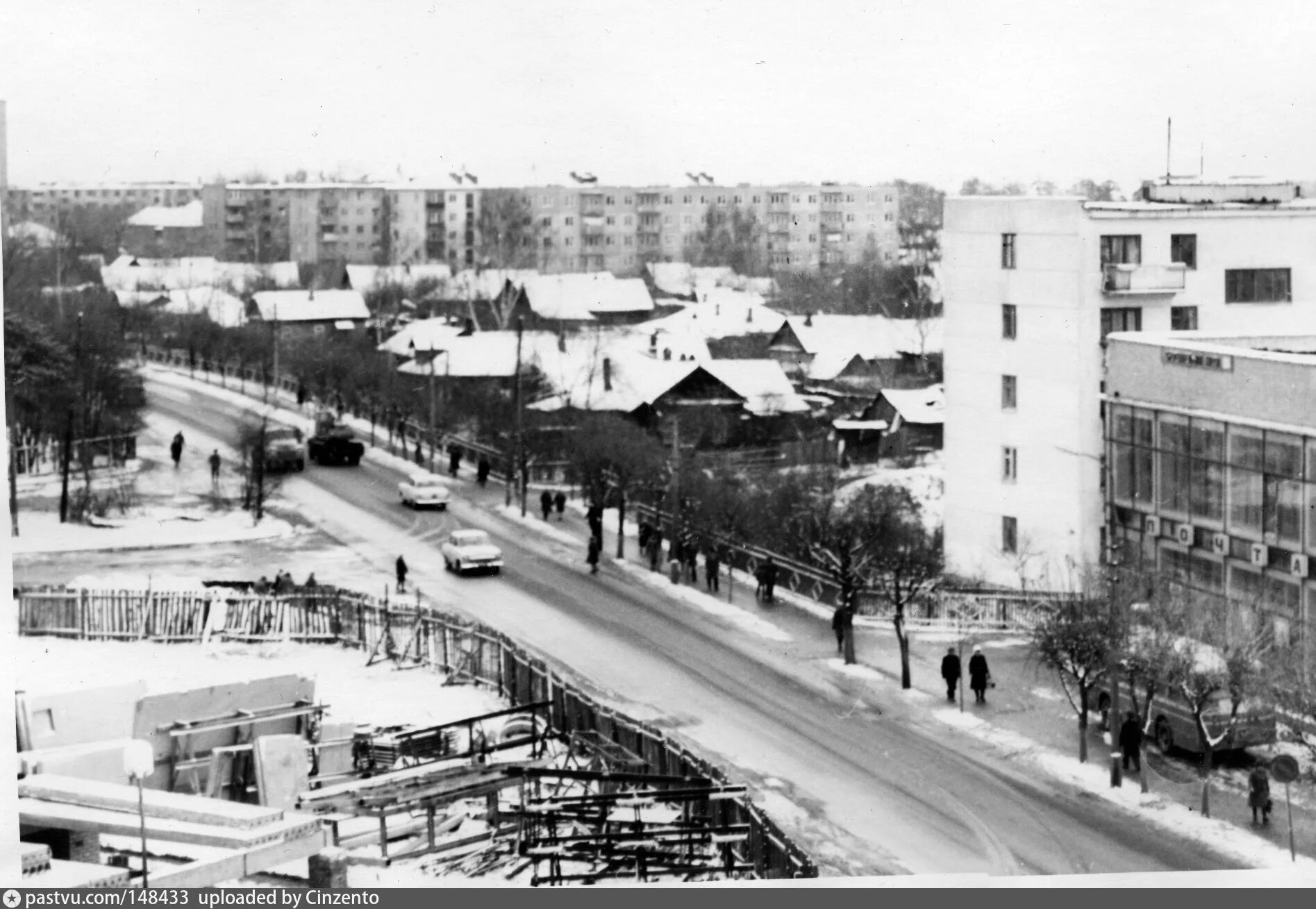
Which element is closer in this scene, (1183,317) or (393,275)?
(1183,317)

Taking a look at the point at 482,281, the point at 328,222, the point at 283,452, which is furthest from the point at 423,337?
the point at 328,222

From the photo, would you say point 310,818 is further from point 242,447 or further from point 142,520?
point 242,447

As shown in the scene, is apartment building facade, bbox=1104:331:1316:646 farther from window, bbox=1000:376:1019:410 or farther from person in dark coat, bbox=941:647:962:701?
person in dark coat, bbox=941:647:962:701

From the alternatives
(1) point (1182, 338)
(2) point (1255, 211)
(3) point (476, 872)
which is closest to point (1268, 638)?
(1) point (1182, 338)

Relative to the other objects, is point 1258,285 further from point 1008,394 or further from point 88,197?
point 88,197

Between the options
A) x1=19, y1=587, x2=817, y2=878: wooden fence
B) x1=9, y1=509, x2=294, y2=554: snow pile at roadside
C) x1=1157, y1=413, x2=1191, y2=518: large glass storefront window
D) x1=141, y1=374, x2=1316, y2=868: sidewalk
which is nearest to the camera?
x1=141, y1=374, x2=1316, y2=868: sidewalk

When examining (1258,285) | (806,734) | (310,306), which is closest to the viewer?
(806,734)

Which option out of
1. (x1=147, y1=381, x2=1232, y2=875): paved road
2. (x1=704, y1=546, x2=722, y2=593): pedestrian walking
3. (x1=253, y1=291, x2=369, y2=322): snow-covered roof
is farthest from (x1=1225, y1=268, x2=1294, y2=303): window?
(x1=253, y1=291, x2=369, y2=322): snow-covered roof

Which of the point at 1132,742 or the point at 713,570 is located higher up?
the point at 713,570
